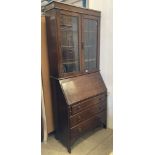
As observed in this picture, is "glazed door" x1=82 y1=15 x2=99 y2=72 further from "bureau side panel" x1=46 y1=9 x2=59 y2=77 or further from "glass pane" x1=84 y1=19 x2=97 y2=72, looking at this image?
"bureau side panel" x1=46 y1=9 x2=59 y2=77

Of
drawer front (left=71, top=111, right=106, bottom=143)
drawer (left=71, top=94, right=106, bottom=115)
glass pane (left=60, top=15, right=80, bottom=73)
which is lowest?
drawer front (left=71, top=111, right=106, bottom=143)

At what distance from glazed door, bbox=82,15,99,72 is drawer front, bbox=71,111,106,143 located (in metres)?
0.76

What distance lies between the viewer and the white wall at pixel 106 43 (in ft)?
9.06

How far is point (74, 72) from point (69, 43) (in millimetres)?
429

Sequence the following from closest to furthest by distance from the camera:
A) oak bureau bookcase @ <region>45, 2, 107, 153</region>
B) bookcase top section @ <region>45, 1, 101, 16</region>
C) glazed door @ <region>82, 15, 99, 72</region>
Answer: bookcase top section @ <region>45, 1, 101, 16</region> < oak bureau bookcase @ <region>45, 2, 107, 153</region> < glazed door @ <region>82, 15, 99, 72</region>

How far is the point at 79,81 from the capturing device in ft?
8.55

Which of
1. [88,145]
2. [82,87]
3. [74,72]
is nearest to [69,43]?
[74,72]

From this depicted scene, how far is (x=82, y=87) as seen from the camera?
258 cm

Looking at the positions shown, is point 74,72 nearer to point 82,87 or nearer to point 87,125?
point 82,87

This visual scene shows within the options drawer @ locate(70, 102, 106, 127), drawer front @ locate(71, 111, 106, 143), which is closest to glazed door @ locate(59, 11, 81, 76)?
drawer @ locate(70, 102, 106, 127)

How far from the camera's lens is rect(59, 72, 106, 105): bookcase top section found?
238 cm
